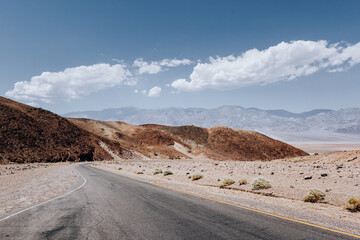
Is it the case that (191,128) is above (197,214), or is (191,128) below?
above

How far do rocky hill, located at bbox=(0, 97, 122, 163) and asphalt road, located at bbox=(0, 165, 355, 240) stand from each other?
157ft

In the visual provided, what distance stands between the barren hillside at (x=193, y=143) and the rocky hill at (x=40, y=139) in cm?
1407

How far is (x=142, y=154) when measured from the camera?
81.8 meters

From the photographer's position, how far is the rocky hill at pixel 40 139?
50325 millimetres

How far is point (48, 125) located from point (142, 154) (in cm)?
3206

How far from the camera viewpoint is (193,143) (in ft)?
328

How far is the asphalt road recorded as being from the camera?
216 inches

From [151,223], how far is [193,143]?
309ft

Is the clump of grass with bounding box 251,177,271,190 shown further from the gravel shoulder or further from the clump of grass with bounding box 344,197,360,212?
the gravel shoulder

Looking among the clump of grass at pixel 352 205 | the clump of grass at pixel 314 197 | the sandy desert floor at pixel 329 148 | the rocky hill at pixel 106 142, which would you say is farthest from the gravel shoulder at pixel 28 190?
the sandy desert floor at pixel 329 148

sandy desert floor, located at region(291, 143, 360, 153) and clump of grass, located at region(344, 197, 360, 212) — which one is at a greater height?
sandy desert floor, located at region(291, 143, 360, 153)

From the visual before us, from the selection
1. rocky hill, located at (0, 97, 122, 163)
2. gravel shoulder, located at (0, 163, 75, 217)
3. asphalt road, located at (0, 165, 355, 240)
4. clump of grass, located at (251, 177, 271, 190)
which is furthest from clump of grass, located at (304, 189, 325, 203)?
rocky hill, located at (0, 97, 122, 163)

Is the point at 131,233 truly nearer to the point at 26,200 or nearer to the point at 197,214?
the point at 197,214

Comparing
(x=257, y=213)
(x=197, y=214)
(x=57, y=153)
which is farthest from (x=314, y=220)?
(x=57, y=153)
